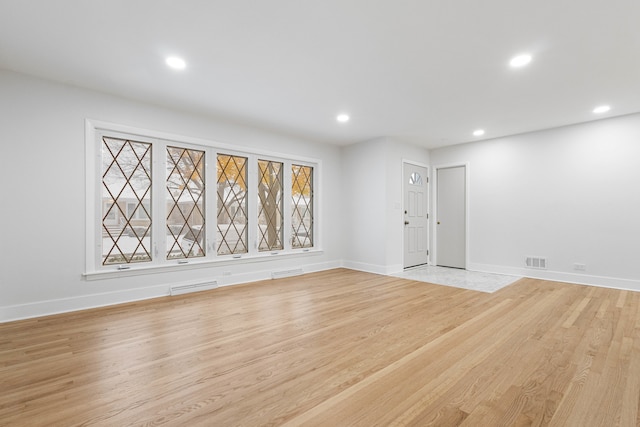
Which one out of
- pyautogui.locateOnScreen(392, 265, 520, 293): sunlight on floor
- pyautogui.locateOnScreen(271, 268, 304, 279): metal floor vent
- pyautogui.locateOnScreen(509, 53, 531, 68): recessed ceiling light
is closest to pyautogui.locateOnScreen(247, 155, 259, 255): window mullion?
pyautogui.locateOnScreen(271, 268, 304, 279): metal floor vent

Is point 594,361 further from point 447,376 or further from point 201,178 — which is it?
point 201,178

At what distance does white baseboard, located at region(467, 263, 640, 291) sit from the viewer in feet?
13.5

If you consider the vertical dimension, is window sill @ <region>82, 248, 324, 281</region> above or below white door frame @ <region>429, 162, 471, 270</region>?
below

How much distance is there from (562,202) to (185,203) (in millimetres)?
5616

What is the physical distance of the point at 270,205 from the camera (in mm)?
5125

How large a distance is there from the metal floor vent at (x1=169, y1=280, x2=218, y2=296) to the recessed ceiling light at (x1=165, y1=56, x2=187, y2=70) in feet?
8.61

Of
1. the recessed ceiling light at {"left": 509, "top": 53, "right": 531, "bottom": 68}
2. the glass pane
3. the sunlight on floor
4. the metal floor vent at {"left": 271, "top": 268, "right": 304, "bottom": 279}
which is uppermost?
the recessed ceiling light at {"left": 509, "top": 53, "right": 531, "bottom": 68}

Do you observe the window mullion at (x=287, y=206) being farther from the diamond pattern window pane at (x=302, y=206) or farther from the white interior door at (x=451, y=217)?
the white interior door at (x=451, y=217)

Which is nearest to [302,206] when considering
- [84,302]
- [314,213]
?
[314,213]

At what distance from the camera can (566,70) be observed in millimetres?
2883

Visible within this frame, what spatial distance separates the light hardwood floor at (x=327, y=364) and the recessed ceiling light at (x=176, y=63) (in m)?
2.43

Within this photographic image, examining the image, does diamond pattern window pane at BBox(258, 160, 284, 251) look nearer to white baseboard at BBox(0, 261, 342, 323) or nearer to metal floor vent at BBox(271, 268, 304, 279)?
metal floor vent at BBox(271, 268, 304, 279)

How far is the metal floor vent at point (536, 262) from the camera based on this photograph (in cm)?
482

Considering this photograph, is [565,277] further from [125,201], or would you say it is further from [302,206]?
[125,201]
